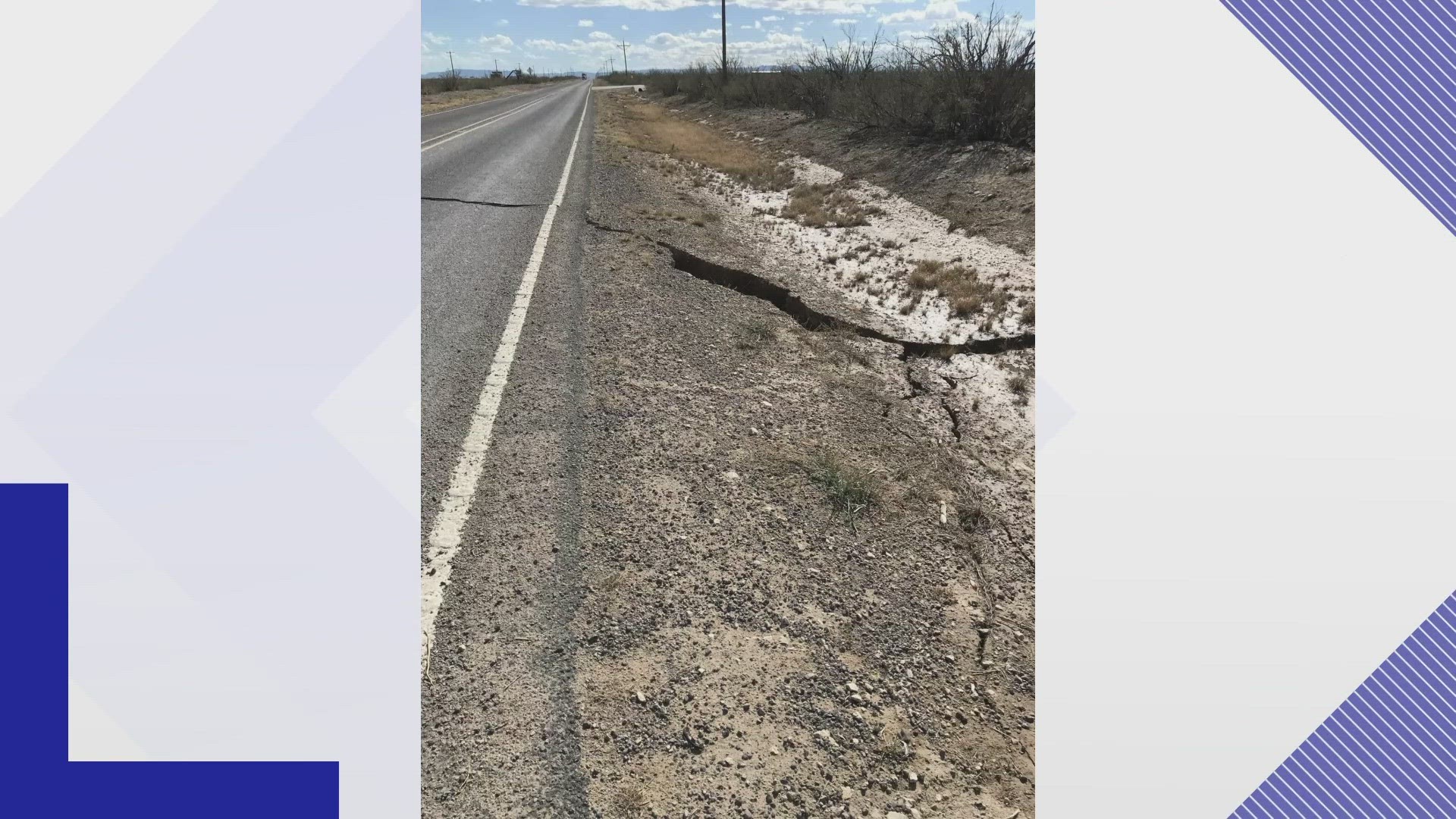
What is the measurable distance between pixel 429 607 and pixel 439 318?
9.99ft

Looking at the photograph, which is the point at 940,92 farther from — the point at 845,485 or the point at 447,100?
the point at 447,100

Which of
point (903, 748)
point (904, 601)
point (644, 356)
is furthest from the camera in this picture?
point (644, 356)

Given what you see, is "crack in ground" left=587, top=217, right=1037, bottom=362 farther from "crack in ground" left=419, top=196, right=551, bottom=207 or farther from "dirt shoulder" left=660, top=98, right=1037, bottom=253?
"crack in ground" left=419, top=196, right=551, bottom=207

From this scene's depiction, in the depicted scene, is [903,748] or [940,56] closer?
[903,748]

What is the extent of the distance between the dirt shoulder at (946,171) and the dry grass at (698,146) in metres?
1.00

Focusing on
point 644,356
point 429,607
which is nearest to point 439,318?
point 644,356

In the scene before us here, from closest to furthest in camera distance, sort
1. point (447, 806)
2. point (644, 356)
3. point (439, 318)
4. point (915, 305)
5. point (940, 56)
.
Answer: point (447, 806), point (644, 356), point (439, 318), point (915, 305), point (940, 56)

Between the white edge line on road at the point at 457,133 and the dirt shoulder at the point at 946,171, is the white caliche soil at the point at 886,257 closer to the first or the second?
the dirt shoulder at the point at 946,171

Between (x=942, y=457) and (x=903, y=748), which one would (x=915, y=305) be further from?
(x=903, y=748)

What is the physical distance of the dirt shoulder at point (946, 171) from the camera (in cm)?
953

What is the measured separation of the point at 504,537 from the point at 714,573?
2.38 ft

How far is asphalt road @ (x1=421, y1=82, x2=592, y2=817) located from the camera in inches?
76.7

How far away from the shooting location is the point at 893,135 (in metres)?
15.7

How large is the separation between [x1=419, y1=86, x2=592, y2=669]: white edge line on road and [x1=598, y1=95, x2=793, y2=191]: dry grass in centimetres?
867
